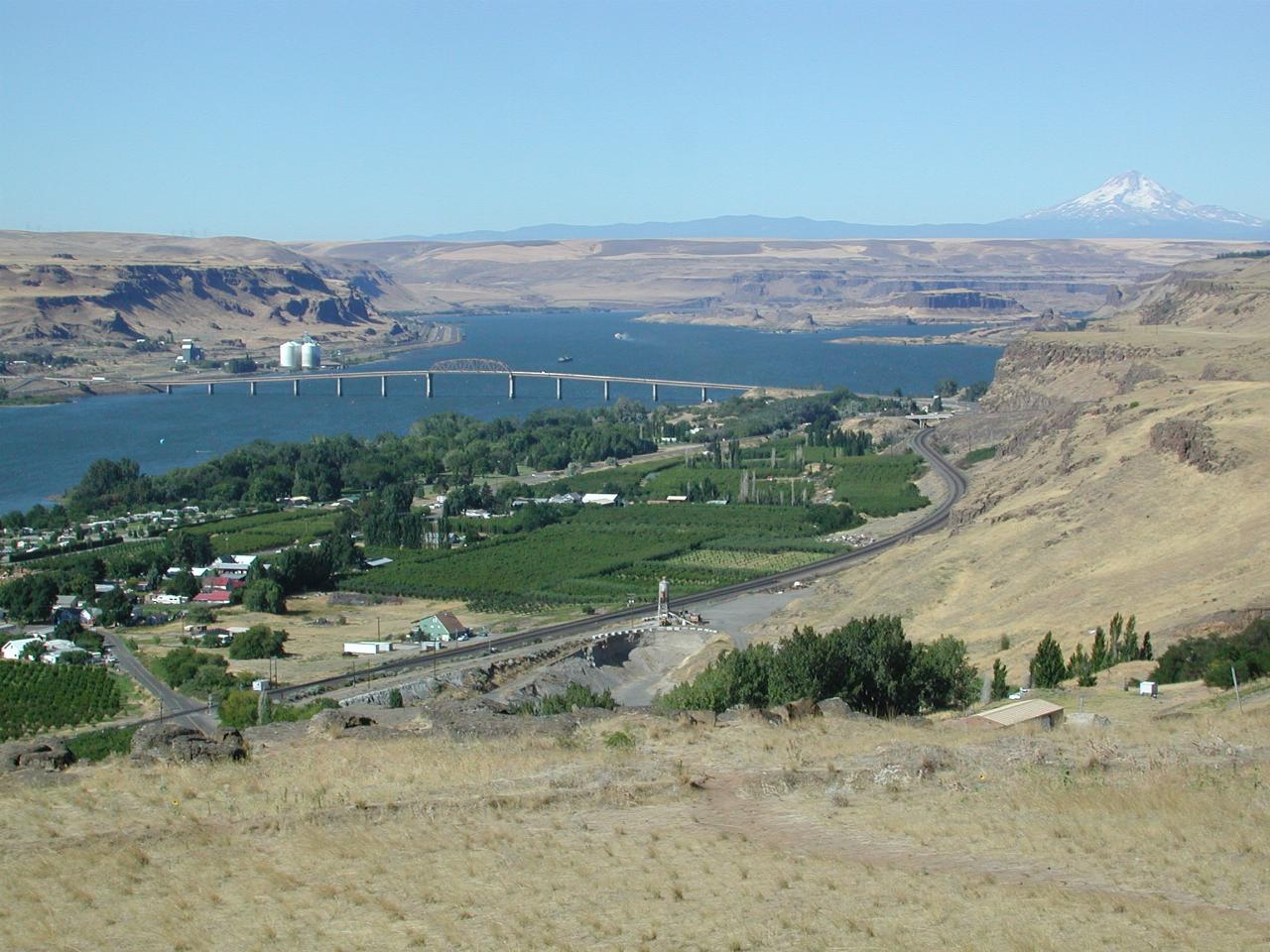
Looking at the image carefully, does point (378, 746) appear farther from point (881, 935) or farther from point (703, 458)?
point (703, 458)

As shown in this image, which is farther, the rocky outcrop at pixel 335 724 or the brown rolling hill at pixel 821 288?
the brown rolling hill at pixel 821 288

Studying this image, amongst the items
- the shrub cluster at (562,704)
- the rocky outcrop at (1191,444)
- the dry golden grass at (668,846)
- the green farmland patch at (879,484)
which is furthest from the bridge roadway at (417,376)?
the dry golden grass at (668,846)

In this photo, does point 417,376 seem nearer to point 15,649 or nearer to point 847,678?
point 15,649

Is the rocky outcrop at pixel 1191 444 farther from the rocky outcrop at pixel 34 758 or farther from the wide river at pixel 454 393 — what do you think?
the wide river at pixel 454 393

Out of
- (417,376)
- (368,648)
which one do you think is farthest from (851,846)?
(417,376)

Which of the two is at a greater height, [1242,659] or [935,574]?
[1242,659]

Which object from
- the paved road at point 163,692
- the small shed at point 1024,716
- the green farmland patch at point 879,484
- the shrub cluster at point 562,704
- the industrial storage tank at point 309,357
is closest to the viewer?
the small shed at point 1024,716

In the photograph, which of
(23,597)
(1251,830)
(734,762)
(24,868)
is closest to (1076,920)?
(1251,830)
